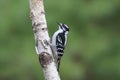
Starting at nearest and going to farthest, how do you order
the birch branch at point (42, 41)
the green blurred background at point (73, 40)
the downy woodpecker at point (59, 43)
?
the birch branch at point (42, 41)
the downy woodpecker at point (59, 43)
the green blurred background at point (73, 40)

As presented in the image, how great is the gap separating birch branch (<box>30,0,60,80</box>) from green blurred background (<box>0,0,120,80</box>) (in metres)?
6.33

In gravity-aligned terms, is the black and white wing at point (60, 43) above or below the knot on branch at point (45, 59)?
above

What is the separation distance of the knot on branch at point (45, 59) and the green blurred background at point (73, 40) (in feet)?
21.1

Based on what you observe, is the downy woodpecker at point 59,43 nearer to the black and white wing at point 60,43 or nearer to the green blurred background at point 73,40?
the black and white wing at point 60,43

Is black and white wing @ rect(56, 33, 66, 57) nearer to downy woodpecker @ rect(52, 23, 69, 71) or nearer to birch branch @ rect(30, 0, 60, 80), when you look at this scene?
downy woodpecker @ rect(52, 23, 69, 71)

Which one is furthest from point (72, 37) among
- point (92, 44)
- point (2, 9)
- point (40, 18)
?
point (40, 18)

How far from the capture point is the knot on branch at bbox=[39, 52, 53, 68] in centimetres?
711

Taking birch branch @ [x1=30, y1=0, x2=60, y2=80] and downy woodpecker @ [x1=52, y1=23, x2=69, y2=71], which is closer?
birch branch @ [x1=30, y1=0, x2=60, y2=80]

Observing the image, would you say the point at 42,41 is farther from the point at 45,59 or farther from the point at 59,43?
the point at 59,43

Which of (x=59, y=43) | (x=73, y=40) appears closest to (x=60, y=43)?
(x=59, y=43)

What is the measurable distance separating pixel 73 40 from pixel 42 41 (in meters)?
7.03

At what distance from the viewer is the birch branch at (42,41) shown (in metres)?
7.07

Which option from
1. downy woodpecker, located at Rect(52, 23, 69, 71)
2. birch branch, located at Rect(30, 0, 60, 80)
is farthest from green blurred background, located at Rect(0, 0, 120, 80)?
birch branch, located at Rect(30, 0, 60, 80)

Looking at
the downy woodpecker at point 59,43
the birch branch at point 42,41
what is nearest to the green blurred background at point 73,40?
the downy woodpecker at point 59,43
